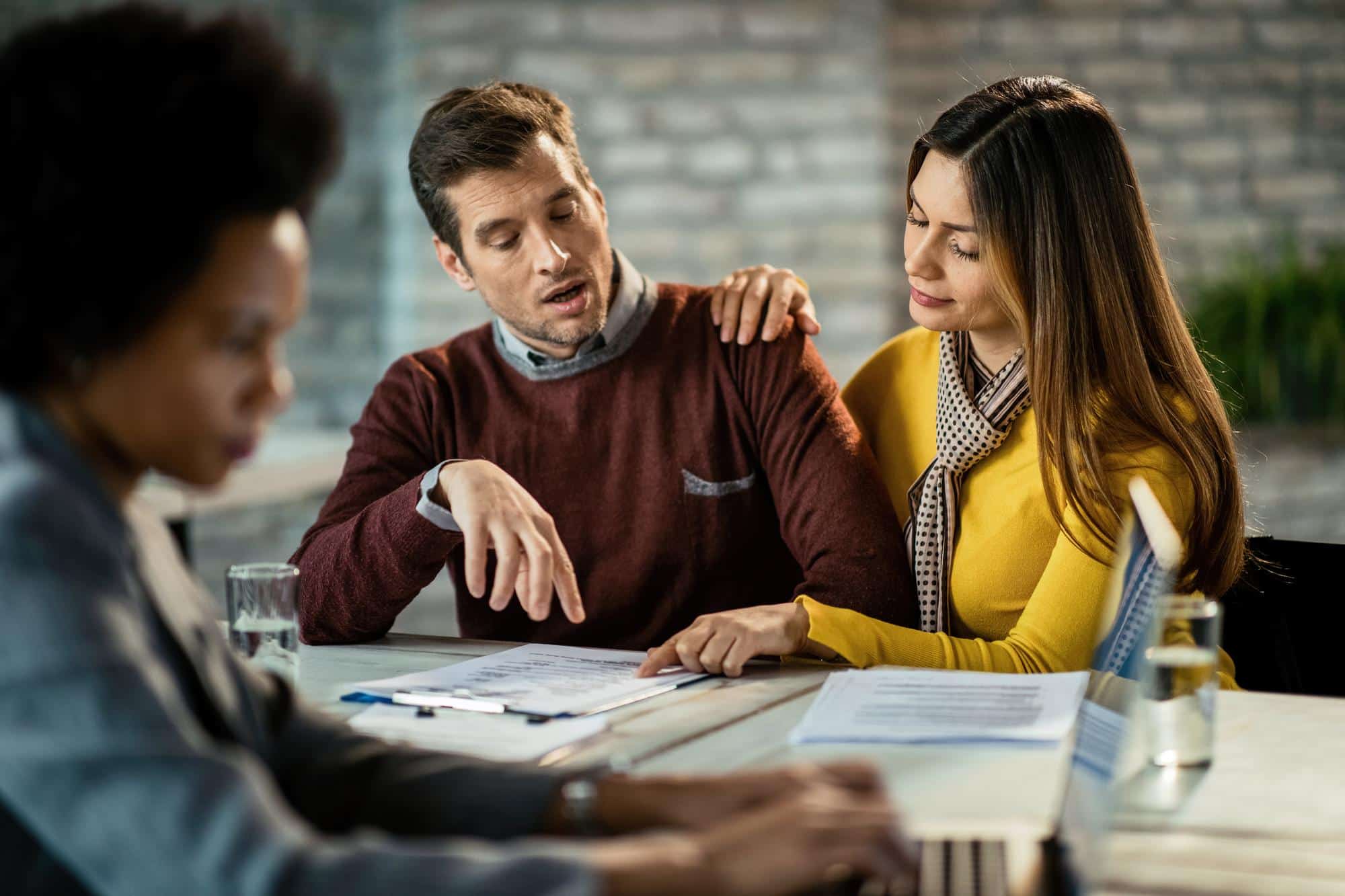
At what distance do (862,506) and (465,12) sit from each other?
3.17 meters

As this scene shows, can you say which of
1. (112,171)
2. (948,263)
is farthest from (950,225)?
(112,171)

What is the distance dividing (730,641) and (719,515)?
0.49 m

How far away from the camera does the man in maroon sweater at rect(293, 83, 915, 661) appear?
1915mm

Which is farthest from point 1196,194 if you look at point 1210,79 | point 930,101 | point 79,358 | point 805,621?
point 79,358

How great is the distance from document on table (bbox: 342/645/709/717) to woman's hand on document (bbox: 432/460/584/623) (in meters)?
0.07

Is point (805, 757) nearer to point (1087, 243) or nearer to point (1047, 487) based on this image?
point (1047, 487)

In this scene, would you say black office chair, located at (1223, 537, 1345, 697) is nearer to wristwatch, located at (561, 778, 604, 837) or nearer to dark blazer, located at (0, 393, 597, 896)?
wristwatch, located at (561, 778, 604, 837)

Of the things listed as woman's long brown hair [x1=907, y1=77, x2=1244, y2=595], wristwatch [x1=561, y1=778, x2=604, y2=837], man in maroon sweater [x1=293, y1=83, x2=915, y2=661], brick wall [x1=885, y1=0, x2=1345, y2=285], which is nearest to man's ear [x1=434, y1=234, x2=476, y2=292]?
man in maroon sweater [x1=293, y1=83, x2=915, y2=661]

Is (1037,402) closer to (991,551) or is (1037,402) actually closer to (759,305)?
(991,551)

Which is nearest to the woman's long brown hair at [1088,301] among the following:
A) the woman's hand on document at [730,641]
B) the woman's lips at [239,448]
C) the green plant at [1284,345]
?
the woman's hand on document at [730,641]

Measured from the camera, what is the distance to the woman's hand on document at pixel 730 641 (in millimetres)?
1493

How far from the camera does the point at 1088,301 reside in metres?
1.77

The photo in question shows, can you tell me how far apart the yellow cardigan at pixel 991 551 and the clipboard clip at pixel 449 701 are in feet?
1.28

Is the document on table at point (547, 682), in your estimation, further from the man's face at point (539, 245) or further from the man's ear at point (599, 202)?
the man's ear at point (599, 202)
